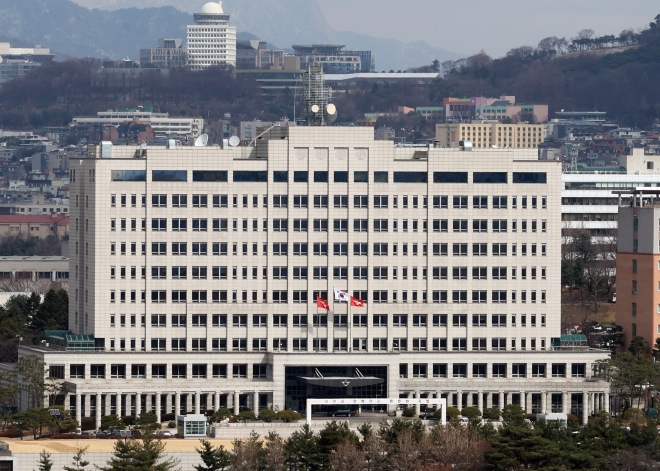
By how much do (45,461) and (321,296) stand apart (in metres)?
37.6

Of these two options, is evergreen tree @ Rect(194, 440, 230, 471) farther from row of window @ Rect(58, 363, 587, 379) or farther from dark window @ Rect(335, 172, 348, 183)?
dark window @ Rect(335, 172, 348, 183)

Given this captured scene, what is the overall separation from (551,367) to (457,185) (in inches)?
581

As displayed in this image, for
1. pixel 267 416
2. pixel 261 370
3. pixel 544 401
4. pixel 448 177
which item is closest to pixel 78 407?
pixel 261 370

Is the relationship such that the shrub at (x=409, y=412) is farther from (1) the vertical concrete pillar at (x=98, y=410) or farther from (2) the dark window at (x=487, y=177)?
(1) the vertical concrete pillar at (x=98, y=410)

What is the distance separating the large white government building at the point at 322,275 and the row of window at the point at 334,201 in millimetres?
101

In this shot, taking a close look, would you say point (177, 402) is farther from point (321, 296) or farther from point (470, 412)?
point (470, 412)

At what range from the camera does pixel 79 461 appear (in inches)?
4451

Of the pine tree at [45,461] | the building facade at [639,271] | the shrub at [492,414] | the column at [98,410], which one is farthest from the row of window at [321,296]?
the pine tree at [45,461]

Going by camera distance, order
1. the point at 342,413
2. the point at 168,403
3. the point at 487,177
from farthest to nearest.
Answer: the point at 487,177 < the point at 168,403 < the point at 342,413

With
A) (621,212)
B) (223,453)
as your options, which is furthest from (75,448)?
(621,212)

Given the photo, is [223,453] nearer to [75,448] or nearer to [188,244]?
[75,448]

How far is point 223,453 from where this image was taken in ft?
366

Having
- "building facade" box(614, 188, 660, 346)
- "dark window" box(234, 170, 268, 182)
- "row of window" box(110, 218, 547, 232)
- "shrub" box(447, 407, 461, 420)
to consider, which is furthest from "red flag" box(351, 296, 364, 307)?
"building facade" box(614, 188, 660, 346)

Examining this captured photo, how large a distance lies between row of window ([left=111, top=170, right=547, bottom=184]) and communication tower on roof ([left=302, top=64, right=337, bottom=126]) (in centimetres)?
749
